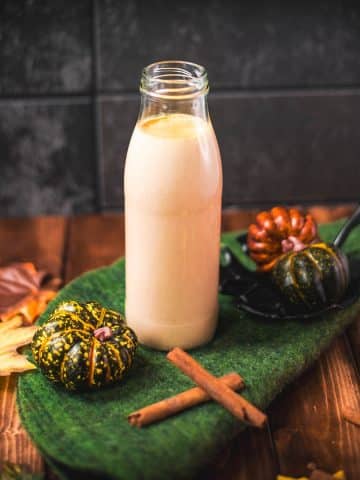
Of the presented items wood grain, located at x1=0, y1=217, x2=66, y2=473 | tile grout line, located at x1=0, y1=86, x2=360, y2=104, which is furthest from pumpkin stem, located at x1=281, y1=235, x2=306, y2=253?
tile grout line, located at x1=0, y1=86, x2=360, y2=104

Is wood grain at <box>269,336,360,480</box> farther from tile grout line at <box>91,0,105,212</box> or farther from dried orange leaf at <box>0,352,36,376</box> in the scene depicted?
tile grout line at <box>91,0,105,212</box>

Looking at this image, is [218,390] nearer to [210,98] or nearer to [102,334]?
[102,334]

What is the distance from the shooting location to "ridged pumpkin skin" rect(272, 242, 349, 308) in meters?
1.05

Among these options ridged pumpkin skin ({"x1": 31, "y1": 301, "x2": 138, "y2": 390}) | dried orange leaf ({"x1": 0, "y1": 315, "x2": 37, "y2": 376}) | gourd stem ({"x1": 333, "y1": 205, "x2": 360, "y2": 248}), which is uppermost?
gourd stem ({"x1": 333, "y1": 205, "x2": 360, "y2": 248})

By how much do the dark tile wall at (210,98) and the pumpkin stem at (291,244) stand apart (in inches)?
25.1

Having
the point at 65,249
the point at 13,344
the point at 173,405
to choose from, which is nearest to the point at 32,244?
the point at 65,249

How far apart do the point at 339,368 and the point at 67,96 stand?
96cm

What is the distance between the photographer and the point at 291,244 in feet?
3.87

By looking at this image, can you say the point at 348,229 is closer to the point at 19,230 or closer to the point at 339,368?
the point at 339,368

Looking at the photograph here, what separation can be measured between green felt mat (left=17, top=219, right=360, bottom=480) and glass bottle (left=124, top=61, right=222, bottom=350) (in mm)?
50

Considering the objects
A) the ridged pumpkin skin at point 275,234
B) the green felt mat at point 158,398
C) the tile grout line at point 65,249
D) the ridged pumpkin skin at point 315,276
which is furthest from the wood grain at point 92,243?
the ridged pumpkin skin at point 315,276

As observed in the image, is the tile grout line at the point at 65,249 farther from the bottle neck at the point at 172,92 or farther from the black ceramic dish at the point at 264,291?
the bottle neck at the point at 172,92

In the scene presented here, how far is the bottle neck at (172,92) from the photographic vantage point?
0.93 m

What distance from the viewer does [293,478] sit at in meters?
0.84
